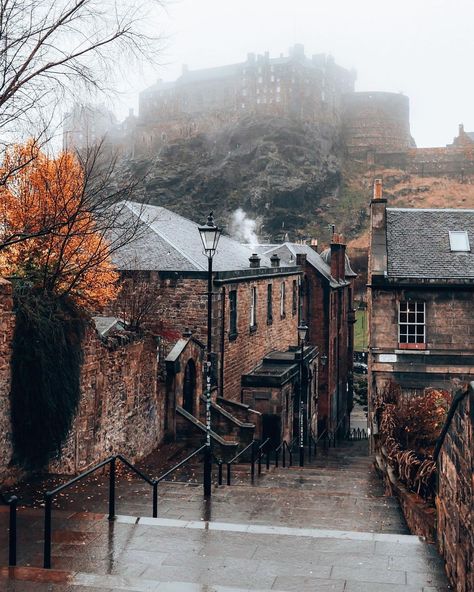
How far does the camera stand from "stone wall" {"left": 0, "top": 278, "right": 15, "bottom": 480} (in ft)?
33.0

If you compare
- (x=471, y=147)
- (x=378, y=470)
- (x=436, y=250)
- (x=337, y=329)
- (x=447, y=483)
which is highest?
(x=471, y=147)

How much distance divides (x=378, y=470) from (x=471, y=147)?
96480 millimetres

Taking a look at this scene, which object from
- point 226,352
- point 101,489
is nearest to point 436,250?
point 226,352

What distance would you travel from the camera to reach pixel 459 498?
5949 millimetres

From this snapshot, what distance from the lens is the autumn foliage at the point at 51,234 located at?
37.7 ft

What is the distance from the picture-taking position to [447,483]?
668cm

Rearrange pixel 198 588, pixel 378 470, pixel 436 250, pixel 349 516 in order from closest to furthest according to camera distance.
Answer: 1. pixel 198 588
2. pixel 349 516
3. pixel 378 470
4. pixel 436 250

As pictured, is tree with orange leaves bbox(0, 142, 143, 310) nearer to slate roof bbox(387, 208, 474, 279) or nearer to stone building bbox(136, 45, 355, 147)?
slate roof bbox(387, 208, 474, 279)

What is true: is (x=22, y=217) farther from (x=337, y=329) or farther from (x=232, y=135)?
(x=232, y=135)

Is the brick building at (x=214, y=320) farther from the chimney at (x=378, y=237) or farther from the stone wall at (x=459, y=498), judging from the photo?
the stone wall at (x=459, y=498)

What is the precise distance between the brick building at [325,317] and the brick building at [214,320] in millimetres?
6238

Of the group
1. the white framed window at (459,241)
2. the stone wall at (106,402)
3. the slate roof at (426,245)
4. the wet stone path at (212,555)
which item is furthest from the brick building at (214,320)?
the wet stone path at (212,555)

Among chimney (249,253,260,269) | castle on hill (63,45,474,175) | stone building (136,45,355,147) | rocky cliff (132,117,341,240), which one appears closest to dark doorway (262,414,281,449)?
chimney (249,253,260,269)

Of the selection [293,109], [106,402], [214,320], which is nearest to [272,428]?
[214,320]
